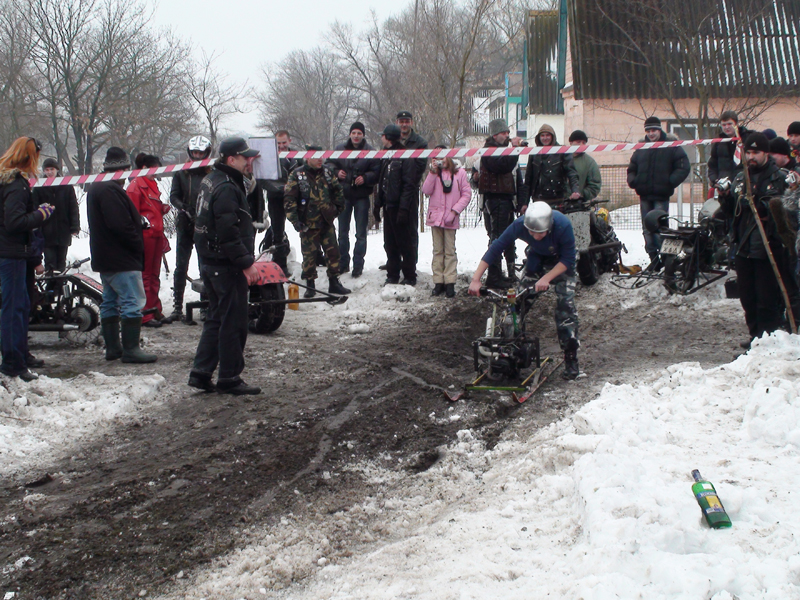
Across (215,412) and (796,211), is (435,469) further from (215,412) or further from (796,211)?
(796,211)

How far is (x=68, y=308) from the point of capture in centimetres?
875

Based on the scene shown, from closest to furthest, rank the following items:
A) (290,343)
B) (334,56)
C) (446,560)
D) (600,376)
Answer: (446,560) → (600,376) → (290,343) → (334,56)

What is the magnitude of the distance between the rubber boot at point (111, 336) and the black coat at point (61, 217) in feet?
10.6

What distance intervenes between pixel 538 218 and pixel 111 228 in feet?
13.4

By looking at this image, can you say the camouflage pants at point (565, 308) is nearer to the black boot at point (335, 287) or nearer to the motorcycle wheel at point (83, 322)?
the black boot at point (335, 287)


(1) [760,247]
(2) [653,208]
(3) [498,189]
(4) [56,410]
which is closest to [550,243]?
(1) [760,247]

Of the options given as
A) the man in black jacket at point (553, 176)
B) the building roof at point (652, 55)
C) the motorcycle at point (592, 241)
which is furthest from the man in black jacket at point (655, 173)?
the building roof at point (652, 55)

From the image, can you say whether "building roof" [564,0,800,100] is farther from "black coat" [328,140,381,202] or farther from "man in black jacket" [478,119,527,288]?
"black coat" [328,140,381,202]

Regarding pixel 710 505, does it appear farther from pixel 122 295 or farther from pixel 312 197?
pixel 312 197

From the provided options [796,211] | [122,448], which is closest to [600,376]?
[796,211]

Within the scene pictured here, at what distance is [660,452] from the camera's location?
4.44 meters

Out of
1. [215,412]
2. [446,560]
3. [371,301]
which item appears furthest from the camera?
[371,301]

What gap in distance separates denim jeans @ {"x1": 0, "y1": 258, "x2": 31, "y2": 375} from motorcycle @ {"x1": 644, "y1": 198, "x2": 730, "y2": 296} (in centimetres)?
753

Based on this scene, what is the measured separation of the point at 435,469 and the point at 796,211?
3.92 meters
